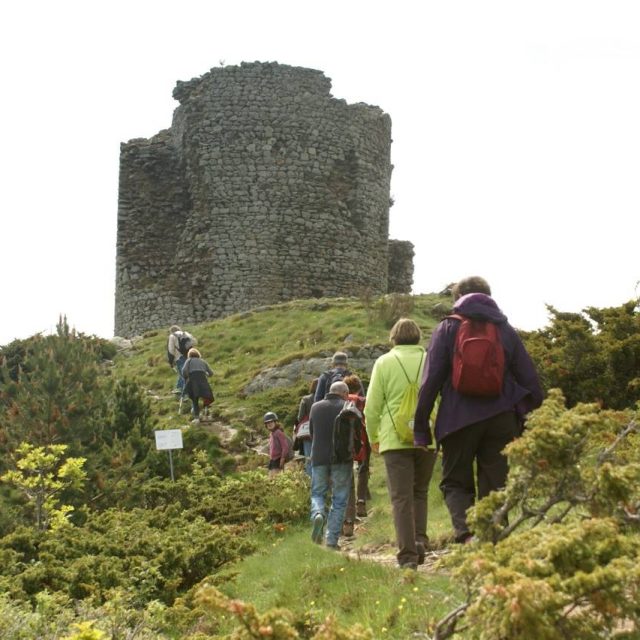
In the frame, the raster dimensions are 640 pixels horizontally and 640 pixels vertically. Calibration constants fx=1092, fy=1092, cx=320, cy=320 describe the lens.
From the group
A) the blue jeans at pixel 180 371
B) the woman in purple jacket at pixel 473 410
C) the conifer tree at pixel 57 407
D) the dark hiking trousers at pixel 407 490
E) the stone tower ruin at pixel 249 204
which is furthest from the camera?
the stone tower ruin at pixel 249 204

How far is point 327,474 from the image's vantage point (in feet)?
31.4

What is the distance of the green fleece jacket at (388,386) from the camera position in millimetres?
7836

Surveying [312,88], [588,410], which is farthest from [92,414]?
[312,88]

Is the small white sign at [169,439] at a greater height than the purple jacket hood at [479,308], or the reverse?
the purple jacket hood at [479,308]

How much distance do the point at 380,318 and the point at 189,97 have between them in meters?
11.0

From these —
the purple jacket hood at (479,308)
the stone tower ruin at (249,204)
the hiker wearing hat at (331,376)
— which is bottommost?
the hiker wearing hat at (331,376)

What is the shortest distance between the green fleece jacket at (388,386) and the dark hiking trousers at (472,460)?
2.37 feet

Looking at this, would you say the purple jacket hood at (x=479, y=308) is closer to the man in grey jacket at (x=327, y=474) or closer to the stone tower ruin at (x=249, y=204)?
the man in grey jacket at (x=327, y=474)

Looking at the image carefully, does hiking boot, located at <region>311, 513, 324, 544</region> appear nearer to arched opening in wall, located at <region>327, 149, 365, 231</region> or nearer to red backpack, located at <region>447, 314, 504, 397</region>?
red backpack, located at <region>447, 314, 504, 397</region>

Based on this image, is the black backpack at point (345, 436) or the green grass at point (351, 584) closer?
the green grass at point (351, 584)

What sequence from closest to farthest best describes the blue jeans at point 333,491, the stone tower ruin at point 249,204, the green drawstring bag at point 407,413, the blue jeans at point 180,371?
the green drawstring bag at point 407,413
the blue jeans at point 333,491
the blue jeans at point 180,371
the stone tower ruin at point 249,204

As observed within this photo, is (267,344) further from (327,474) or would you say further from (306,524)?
(327,474)

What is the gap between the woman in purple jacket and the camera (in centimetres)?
700

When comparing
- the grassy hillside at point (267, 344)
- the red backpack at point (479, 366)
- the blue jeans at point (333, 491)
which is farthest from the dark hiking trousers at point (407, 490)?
the grassy hillside at point (267, 344)
